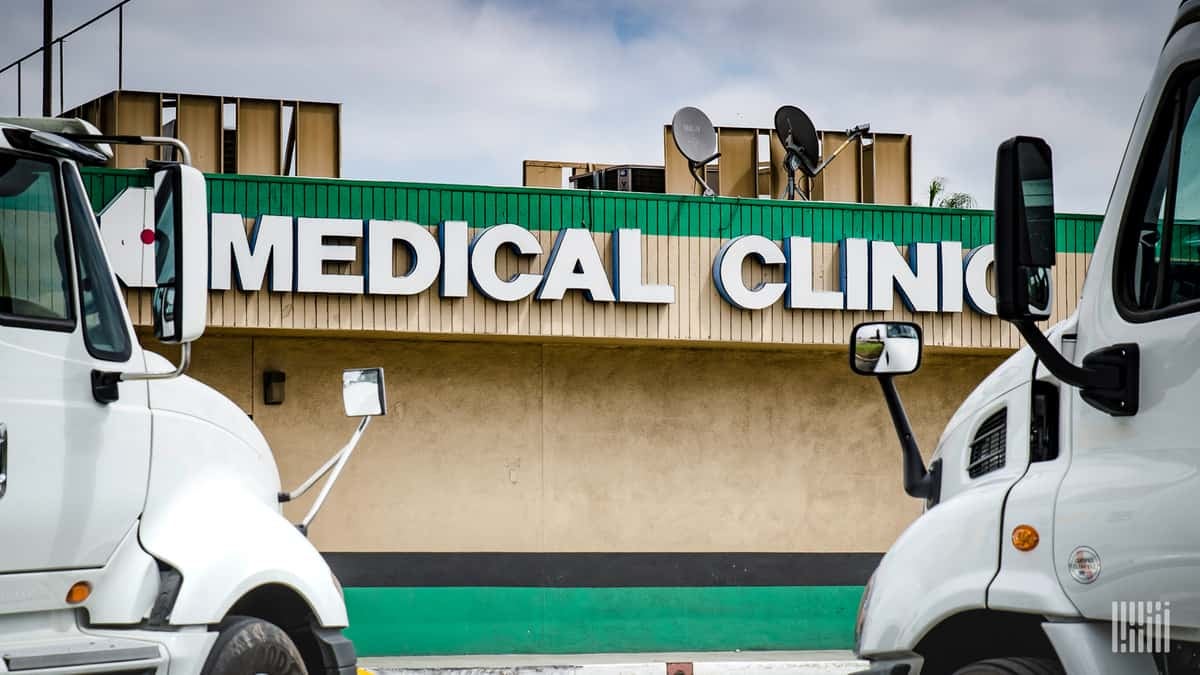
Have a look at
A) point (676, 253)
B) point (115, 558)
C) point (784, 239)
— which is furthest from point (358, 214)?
point (115, 558)

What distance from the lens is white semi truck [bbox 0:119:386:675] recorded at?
432cm

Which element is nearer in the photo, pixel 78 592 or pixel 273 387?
pixel 78 592

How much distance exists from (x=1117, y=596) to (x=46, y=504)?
299cm

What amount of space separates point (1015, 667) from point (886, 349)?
122 centimetres

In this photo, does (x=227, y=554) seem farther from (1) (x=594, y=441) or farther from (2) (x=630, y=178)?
(2) (x=630, y=178)

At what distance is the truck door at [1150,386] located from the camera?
3.30 meters

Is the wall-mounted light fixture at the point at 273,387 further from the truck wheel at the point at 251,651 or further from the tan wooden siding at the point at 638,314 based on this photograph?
the truck wheel at the point at 251,651

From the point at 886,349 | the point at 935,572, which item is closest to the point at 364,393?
the point at 886,349

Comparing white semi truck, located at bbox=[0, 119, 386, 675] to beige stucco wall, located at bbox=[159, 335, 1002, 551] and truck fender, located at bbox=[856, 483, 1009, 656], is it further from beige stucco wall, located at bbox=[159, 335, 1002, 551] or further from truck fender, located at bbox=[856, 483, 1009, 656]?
beige stucco wall, located at bbox=[159, 335, 1002, 551]

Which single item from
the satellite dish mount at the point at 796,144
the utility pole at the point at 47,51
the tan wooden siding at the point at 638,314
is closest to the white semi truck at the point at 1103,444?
the tan wooden siding at the point at 638,314

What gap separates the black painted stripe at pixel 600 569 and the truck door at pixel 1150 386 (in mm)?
10216

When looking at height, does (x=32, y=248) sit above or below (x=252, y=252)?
below

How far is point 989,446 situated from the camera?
14.5 feet
